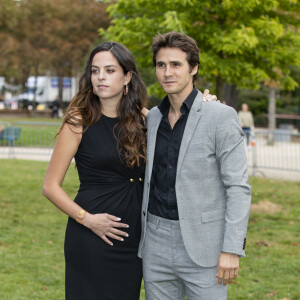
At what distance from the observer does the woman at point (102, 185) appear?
10.6 ft

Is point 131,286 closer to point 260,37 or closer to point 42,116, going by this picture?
point 260,37

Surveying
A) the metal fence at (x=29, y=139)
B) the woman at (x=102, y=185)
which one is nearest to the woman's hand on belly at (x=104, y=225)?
the woman at (x=102, y=185)

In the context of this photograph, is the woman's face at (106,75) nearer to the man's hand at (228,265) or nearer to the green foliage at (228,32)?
the man's hand at (228,265)

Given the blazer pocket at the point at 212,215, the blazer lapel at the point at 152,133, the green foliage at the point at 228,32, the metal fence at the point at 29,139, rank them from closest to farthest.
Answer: the blazer pocket at the point at 212,215
the blazer lapel at the point at 152,133
the green foliage at the point at 228,32
the metal fence at the point at 29,139

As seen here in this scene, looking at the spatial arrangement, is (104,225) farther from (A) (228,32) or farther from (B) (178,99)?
(A) (228,32)

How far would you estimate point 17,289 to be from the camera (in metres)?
5.65

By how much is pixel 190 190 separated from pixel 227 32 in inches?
238

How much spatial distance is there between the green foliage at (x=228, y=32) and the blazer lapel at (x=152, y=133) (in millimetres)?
4725

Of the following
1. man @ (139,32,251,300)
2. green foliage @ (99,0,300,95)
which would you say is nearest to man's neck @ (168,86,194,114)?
man @ (139,32,251,300)

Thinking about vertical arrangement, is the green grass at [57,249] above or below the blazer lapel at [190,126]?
below

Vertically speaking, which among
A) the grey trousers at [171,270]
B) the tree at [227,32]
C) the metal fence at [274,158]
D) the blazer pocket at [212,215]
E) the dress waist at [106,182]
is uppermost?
the tree at [227,32]

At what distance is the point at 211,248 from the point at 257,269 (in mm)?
3703

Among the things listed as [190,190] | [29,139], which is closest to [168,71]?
[190,190]

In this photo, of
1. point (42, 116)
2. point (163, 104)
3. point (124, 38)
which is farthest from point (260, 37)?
point (42, 116)
